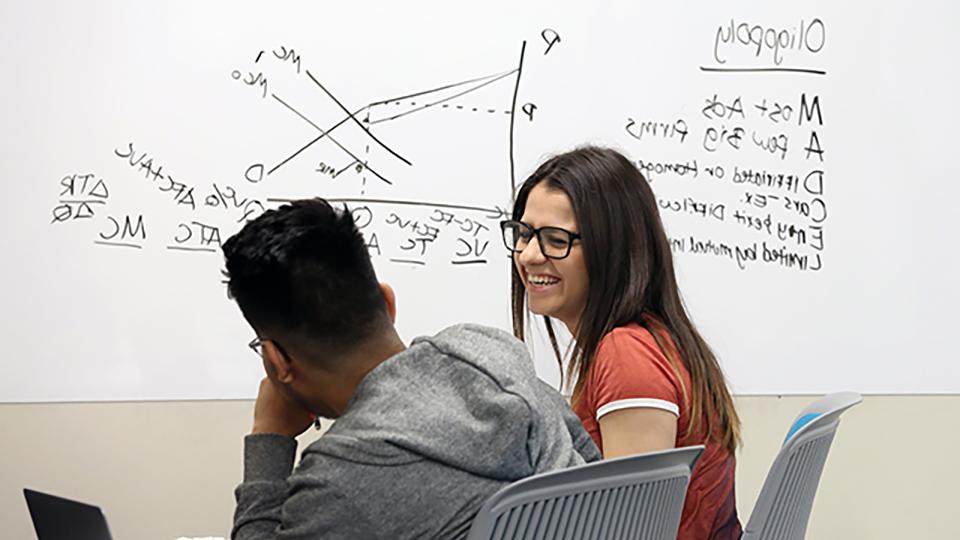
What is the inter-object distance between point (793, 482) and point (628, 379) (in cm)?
34

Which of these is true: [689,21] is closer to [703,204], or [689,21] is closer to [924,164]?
[703,204]

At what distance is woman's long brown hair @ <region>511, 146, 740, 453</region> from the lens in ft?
5.48

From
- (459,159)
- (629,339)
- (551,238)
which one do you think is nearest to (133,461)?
(459,159)

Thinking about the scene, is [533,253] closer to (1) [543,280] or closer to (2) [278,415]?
(1) [543,280]

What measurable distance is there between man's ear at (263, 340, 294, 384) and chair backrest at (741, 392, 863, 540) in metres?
0.54

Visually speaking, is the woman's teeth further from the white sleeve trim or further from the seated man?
the seated man

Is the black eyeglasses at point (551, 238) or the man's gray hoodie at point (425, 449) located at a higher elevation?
the black eyeglasses at point (551, 238)

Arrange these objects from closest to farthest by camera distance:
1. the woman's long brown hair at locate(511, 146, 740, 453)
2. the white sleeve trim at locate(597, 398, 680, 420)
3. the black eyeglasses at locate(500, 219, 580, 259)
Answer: the white sleeve trim at locate(597, 398, 680, 420) → the woman's long brown hair at locate(511, 146, 740, 453) → the black eyeglasses at locate(500, 219, 580, 259)

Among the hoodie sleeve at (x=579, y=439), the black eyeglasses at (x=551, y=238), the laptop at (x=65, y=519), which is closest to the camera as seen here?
the laptop at (x=65, y=519)

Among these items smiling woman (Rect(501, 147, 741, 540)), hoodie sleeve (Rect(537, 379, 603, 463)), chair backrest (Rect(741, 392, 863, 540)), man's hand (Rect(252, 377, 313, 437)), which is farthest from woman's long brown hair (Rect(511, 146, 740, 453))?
man's hand (Rect(252, 377, 313, 437))

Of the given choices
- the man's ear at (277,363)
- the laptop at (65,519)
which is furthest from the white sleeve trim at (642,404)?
the laptop at (65,519)

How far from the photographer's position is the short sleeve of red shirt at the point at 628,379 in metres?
1.57

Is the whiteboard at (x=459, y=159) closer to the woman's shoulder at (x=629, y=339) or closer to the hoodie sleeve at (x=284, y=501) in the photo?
the woman's shoulder at (x=629, y=339)

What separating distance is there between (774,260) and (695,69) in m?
0.49
